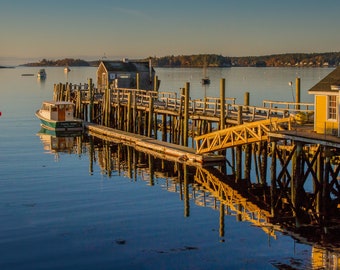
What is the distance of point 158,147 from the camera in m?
42.1

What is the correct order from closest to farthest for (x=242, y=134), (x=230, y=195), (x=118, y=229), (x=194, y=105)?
(x=118, y=229), (x=230, y=195), (x=242, y=134), (x=194, y=105)

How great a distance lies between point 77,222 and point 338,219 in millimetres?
10866

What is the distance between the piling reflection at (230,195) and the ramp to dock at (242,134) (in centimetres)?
155

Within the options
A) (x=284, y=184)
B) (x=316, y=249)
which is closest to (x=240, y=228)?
(x=316, y=249)

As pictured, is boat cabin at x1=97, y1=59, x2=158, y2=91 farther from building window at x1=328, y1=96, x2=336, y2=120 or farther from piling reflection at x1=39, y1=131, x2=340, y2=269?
building window at x1=328, y1=96, x2=336, y2=120

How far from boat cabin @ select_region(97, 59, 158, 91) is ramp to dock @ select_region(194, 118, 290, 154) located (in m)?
31.4

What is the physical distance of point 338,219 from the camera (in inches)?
1025

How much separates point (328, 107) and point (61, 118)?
1382 inches

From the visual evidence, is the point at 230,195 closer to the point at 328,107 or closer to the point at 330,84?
the point at 328,107

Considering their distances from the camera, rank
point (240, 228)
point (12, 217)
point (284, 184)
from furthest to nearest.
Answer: point (284, 184) < point (12, 217) < point (240, 228)

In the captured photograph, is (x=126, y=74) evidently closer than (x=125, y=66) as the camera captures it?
Yes

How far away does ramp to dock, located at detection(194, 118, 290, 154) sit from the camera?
3031 centimetres

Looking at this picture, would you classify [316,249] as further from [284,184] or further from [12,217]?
[12,217]

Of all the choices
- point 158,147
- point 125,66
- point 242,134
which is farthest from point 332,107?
point 125,66
